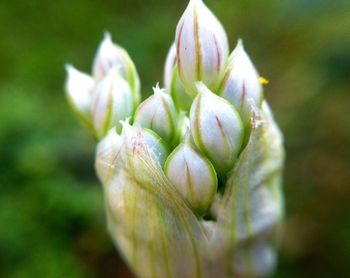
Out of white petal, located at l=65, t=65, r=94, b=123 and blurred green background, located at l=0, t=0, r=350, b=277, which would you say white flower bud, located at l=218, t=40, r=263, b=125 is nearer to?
white petal, located at l=65, t=65, r=94, b=123

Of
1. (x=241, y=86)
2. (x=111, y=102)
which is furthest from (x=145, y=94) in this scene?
(x=241, y=86)

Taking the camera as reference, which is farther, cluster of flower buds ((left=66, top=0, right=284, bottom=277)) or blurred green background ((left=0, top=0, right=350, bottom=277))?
blurred green background ((left=0, top=0, right=350, bottom=277))

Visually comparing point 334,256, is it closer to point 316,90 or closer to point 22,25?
point 316,90

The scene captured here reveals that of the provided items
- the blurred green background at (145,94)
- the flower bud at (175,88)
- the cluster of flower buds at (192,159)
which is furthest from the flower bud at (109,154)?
the blurred green background at (145,94)

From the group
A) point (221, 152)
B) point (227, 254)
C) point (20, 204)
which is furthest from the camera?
point (20, 204)

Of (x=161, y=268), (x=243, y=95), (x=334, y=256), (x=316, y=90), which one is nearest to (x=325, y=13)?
(x=316, y=90)

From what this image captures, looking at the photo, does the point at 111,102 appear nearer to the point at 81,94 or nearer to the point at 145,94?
the point at 81,94

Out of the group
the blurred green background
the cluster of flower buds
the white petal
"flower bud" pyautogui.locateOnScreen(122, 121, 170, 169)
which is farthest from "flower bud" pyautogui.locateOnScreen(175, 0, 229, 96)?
the blurred green background
